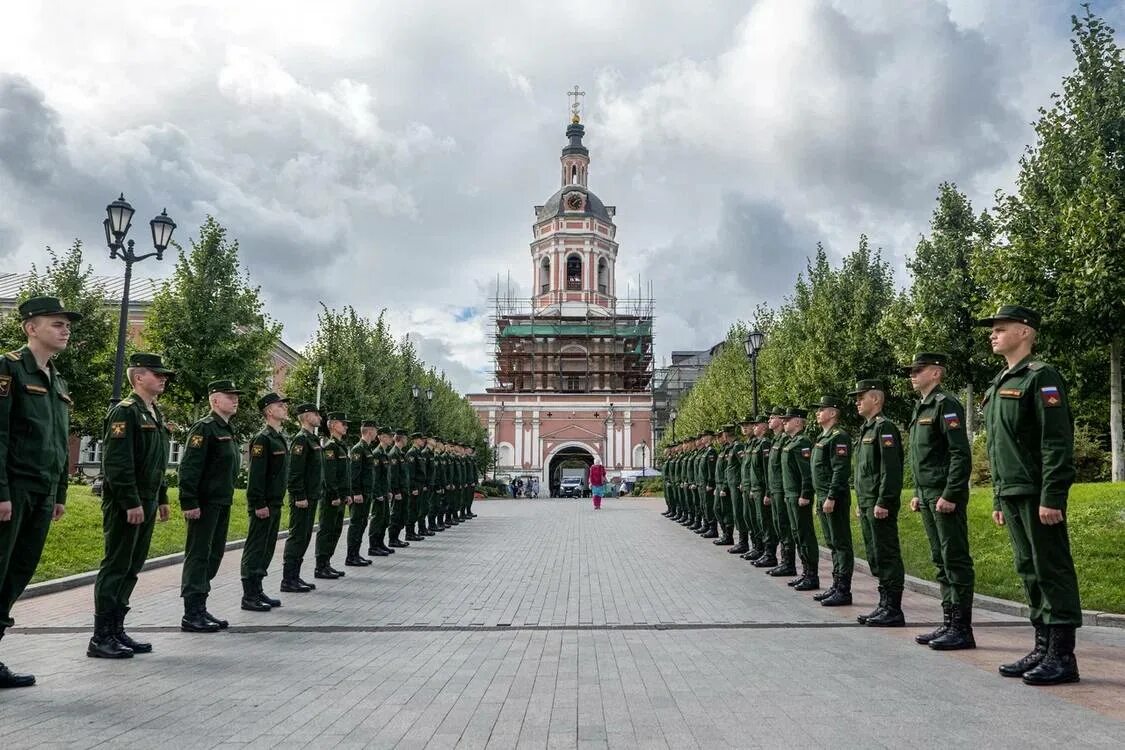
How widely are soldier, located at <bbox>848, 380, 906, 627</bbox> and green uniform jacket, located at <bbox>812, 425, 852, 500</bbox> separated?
708mm

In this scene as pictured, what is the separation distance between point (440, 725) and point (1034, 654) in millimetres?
4304

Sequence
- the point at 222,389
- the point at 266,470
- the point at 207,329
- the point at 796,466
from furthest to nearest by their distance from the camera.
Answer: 1. the point at 207,329
2. the point at 796,466
3. the point at 266,470
4. the point at 222,389

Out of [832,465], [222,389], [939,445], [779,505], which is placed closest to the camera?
[939,445]

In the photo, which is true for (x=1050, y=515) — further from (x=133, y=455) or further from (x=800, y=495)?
(x=133, y=455)

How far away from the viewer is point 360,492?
14.0 m

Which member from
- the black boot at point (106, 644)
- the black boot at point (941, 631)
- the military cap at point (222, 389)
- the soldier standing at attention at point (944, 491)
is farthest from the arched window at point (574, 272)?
the black boot at point (106, 644)

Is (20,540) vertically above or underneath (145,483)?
underneath

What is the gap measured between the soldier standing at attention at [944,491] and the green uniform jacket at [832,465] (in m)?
1.88

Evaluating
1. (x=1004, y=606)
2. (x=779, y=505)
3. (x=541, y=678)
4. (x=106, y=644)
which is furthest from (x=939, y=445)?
(x=106, y=644)

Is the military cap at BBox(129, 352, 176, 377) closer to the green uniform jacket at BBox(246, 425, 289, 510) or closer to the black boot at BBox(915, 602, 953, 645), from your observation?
the green uniform jacket at BBox(246, 425, 289, 510)

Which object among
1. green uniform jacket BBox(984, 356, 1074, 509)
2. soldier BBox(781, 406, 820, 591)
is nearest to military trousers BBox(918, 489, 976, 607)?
green uniform jacket BBox(984, 356, 1074, 509)

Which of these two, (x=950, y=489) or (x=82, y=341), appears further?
(x=82, y=341)

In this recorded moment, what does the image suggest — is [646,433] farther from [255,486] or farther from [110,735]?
[110,735]

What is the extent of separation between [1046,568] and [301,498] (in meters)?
8.30
